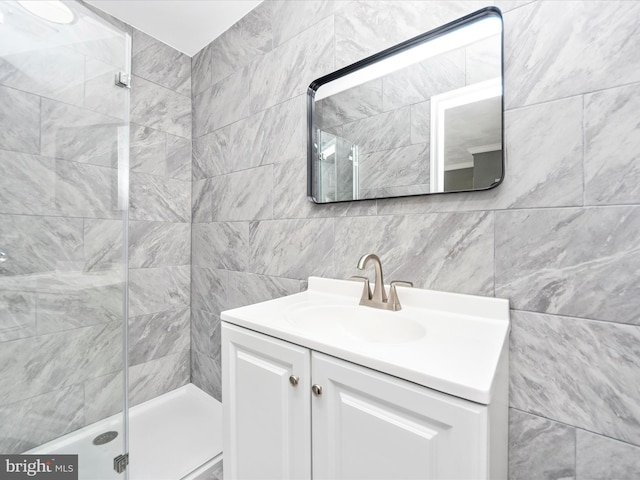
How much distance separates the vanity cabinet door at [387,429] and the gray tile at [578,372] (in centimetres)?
49

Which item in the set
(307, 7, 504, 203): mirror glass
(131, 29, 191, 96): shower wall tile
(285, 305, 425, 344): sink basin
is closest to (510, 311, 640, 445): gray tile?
(285, 305, 425, 344): sink basin

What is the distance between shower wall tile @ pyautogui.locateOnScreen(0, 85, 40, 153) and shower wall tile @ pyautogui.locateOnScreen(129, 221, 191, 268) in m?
0.65

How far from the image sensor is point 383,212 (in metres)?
1.12

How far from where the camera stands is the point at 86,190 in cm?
131

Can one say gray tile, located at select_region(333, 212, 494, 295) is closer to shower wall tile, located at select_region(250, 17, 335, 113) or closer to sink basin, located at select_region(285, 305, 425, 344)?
sink basin, located at select_region(285, 305, 425, 344)

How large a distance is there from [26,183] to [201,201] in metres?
0.90

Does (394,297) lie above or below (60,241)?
below

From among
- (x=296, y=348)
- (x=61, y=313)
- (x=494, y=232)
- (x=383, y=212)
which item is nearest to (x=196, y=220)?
(x=61, y=313)

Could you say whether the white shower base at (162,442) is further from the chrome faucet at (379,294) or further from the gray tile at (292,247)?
the chrome faucet at (379,294)

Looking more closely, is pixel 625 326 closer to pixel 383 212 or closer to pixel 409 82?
pixel 383 212

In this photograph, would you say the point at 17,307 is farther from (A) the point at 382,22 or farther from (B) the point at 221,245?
(A) the point at 382,22

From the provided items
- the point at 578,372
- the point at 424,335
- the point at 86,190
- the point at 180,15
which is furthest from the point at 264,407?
the point at 180,15

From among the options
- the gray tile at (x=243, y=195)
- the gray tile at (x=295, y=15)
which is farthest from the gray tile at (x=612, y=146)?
the gray tile at (x=243, y=195)

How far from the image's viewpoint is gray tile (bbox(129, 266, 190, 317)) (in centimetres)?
181
